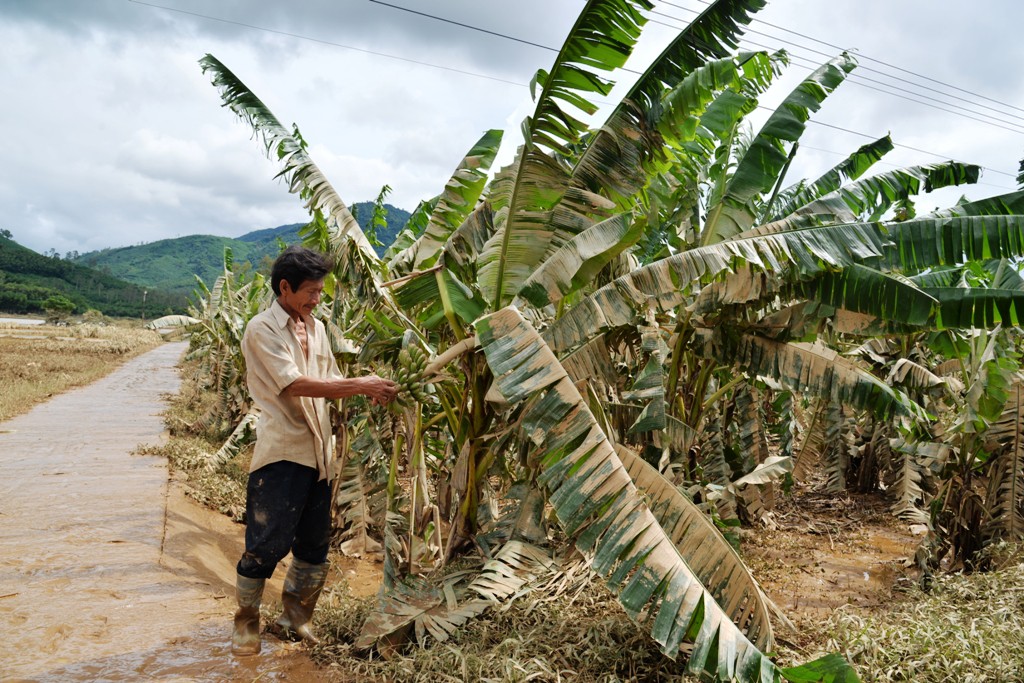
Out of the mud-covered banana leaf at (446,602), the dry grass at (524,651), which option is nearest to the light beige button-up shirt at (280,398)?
the mud-covered banana leaf at (446,602)

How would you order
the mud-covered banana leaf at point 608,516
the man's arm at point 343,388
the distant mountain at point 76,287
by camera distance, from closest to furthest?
1. the mud-covered banana leaf at point 608,516
2. the man's arm at point 343,388
3. the distant mountain at point 76,287

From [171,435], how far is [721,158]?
920cm

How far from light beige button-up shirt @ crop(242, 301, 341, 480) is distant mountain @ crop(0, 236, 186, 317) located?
78233mm

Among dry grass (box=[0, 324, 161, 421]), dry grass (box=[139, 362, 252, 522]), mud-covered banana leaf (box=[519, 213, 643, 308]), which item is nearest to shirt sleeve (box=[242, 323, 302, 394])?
mud-covered banana leaf (box=[519, 213, 643, 308])

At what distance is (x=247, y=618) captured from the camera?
11.9 feet

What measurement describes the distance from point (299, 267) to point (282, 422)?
0.83m

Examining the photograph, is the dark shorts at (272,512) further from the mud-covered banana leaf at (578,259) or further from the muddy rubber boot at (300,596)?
the mud-covered banana leaf at (578,259)

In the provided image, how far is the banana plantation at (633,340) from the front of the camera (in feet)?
10.4

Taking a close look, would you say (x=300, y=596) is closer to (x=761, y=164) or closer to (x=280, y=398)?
(x=280, y=398)

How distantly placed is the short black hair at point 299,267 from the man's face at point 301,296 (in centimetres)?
2

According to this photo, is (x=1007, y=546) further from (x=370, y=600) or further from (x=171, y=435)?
(x=171, y=435)

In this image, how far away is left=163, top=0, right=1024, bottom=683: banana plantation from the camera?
3172mm

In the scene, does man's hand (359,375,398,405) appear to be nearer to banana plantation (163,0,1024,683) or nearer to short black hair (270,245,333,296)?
banana plantation (163,0,1024,683)

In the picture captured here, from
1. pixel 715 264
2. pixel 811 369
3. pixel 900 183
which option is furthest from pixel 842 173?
pixel 715 264
